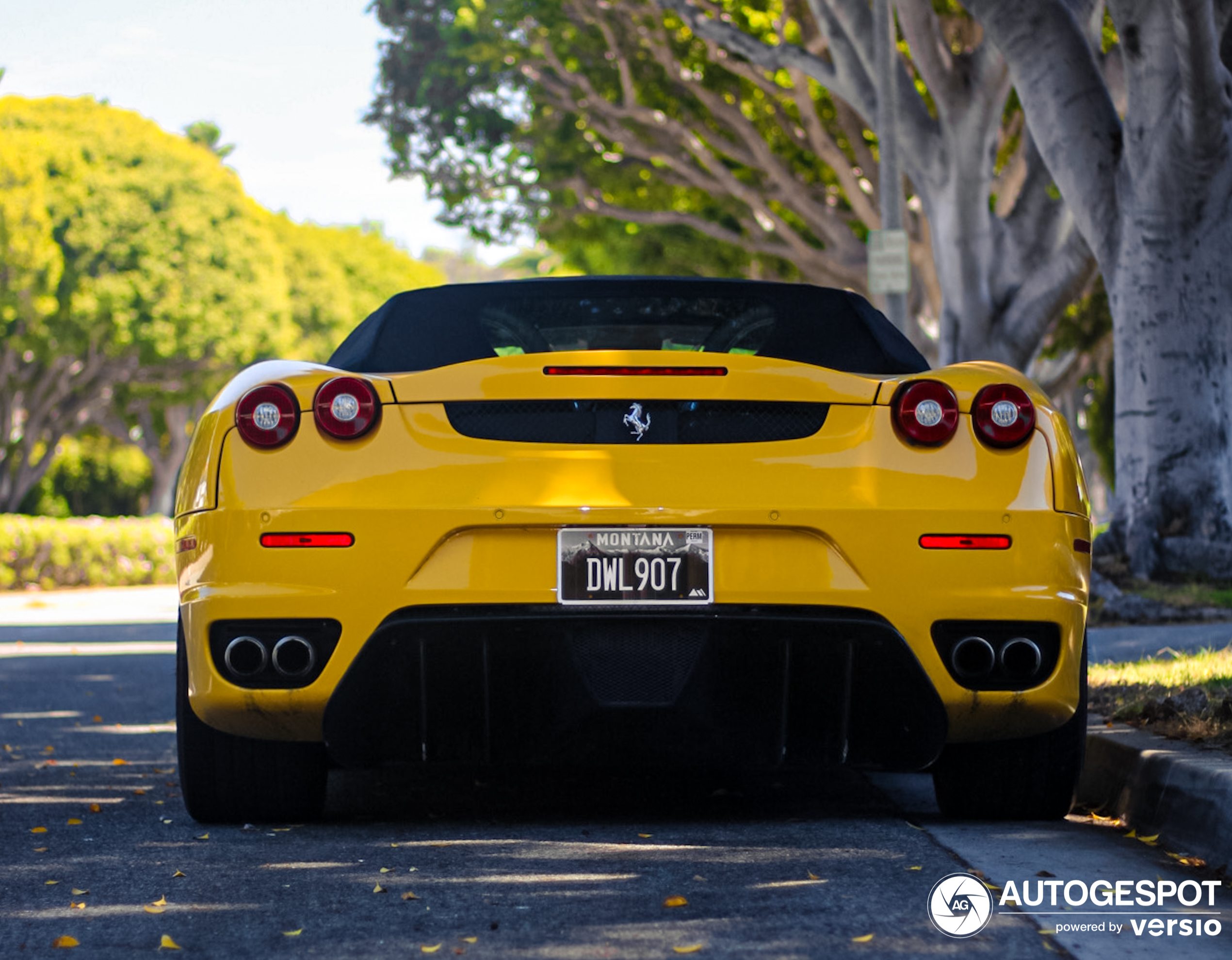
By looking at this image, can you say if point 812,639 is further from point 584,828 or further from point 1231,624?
point 1231,624

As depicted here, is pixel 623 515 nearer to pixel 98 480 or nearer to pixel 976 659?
pixel 976 659

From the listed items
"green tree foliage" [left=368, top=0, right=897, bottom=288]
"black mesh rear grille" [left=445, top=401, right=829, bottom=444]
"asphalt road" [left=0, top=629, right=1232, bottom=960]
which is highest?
"green tree foliage" [left=368, top=0, right=897, bottom=288]

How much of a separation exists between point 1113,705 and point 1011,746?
67.8 inches

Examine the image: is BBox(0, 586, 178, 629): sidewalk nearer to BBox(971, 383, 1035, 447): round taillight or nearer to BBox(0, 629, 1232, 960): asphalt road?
BBox(0, 629, 1232, 960): asphalt road

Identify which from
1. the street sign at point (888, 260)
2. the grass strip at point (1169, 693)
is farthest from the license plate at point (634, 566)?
the street sign at point (888, 260)

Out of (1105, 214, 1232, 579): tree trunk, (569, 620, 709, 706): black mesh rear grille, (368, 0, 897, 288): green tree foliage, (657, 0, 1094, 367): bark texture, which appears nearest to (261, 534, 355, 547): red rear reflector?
(569, 620, 709, 706): black mesh rear grille

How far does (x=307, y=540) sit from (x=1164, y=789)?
239 centimetres

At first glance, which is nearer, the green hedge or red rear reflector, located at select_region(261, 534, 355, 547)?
red rear reflector, located at select_region(261, 534, 355, 547)

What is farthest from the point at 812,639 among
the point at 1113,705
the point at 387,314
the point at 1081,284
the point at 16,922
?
the point at 1081,284

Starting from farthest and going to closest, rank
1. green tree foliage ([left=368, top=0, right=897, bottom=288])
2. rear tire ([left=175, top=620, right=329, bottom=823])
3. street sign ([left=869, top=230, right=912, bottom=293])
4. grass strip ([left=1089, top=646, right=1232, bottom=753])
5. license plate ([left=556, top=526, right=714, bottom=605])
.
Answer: green tree foliage ([left=368, top=0, right=897, bottom=288]) < street sign ([left=869, top=230, right=912, bottom=293]) < grass strip ([left=1089, top=646, right=1232, bottom=753]) < rear tire ([left=175, top=620, right=329, bottom=823]) < license plate ([left=556, top=526, right=714, bottom=605])

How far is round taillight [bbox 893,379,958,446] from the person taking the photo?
13.9 feet

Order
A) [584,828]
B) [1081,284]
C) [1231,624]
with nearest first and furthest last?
[584,828], [1231,624], [1081,284]

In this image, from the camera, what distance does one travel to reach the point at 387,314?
15.8 ft

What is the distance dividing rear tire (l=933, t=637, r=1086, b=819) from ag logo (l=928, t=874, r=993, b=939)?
84 cm
